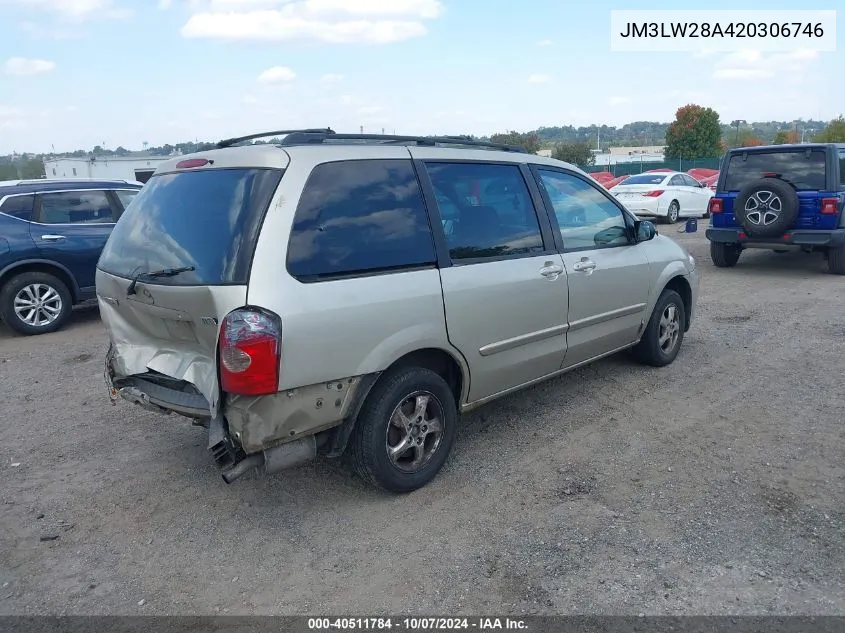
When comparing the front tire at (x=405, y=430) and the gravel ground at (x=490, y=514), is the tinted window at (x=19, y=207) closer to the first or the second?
the gravel ground at (x=490, y=514)

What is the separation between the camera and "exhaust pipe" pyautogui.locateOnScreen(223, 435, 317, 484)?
3148mm

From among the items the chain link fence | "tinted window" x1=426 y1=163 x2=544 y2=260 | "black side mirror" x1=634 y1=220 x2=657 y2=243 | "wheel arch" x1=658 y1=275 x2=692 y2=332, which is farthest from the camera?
the chain link fence

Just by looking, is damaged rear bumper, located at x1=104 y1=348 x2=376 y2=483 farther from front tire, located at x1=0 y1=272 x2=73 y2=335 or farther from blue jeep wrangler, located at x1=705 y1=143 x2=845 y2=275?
blue jeep wrangler, located at x1=705 y1=143 x2=845 y2=275

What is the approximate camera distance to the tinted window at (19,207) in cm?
761

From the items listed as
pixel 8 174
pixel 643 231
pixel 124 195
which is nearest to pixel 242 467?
pixel 643 231

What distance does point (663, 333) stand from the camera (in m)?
5.65

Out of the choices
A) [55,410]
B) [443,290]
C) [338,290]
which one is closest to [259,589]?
[338,290]

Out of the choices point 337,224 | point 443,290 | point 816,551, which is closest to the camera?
point 816,551

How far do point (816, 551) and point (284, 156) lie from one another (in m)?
3.15

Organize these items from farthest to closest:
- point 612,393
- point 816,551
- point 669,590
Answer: point 612,393 → point 816,551 → point 669,590

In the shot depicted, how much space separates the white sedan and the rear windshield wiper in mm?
15103

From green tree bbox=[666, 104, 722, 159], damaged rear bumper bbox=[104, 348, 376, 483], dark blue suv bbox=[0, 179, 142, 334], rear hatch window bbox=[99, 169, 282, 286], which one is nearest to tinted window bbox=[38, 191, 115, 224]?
dark blue suv bbox=[0, 179, 142, 334]

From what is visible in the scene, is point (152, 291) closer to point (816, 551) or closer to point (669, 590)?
point (669, 590)

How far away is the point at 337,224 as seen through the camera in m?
3.29
